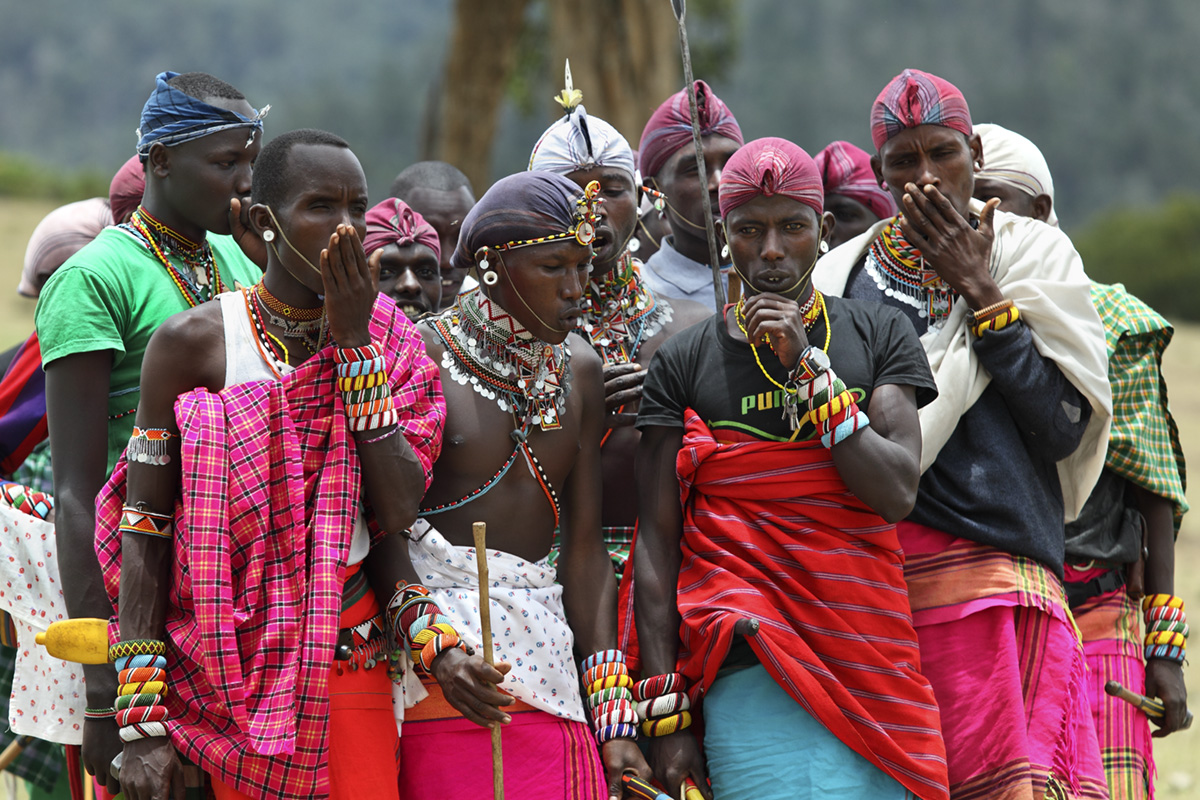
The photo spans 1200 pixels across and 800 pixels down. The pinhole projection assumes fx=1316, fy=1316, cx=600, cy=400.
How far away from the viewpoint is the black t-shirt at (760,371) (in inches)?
137

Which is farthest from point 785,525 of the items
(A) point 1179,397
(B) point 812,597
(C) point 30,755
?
(A) point 1179,397

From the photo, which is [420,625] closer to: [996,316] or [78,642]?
[78,642]

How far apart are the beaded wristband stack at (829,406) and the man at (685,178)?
142 cm

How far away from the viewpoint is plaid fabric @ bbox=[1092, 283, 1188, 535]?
4.27 m

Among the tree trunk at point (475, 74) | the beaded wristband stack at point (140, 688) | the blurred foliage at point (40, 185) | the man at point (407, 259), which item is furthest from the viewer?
the blurred foliage at point (40, 185)

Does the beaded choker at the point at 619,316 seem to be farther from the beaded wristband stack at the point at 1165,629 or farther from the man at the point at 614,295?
the beaded wristband stack at the point at 1165,629

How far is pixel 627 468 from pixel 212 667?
59.6 inches

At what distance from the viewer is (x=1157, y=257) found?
29031 mm

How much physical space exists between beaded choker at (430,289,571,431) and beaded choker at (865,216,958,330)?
3.53ft

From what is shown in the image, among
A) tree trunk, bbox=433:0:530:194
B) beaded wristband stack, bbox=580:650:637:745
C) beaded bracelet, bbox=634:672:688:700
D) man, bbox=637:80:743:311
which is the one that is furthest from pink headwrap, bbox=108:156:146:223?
tree trunk, bbox=433:0:530:194

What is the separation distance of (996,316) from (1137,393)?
945 millimetres

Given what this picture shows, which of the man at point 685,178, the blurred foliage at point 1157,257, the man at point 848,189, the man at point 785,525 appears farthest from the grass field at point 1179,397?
the man at point 785,525

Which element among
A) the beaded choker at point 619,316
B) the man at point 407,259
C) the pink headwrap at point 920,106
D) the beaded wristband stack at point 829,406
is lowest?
the beaded wristband stack at point 829,406

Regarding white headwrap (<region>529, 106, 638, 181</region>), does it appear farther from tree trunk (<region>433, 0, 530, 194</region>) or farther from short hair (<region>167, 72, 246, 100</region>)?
tree trunk (<region>433, 0, 530, 194</region>)
